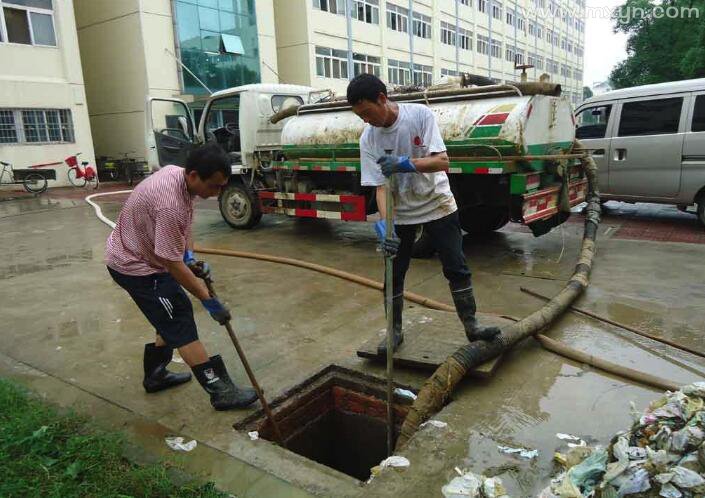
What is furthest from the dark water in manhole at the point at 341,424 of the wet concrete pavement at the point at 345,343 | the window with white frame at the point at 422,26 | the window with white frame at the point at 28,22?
the window with white frame at the point at 422,26

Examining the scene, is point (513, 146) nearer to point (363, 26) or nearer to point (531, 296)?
point (531, 296)

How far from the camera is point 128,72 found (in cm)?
1850

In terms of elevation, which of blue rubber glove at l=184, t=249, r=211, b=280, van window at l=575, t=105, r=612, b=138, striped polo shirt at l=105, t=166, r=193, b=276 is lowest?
blue rubber glove at l=184, t=249, r=211, b=280

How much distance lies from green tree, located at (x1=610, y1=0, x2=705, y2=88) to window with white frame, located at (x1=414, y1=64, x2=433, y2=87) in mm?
11133

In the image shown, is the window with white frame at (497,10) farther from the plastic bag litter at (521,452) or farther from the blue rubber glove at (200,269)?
the plastic bag litter at (521,452)

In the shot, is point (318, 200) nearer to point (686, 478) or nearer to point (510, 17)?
point (686, 478)

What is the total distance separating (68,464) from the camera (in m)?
2.50

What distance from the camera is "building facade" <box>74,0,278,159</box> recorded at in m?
17.9

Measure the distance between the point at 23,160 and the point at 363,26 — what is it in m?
17.7

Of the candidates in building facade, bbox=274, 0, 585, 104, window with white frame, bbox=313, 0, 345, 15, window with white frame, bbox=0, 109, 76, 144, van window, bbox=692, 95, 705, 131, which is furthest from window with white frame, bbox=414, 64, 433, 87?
van window, bbox=692, 95, 705, 131

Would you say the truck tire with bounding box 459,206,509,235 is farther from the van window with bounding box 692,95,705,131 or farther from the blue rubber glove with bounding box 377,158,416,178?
the blue rubber glove with bounding box 377,158,416,178

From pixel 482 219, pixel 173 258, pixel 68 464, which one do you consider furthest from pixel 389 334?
pixel 482 219

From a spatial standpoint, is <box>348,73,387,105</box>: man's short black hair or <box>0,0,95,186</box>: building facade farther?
<box>0,0,95,186</box>: building facade

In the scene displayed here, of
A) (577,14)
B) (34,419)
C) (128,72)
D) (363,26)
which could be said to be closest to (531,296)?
(34,419)
